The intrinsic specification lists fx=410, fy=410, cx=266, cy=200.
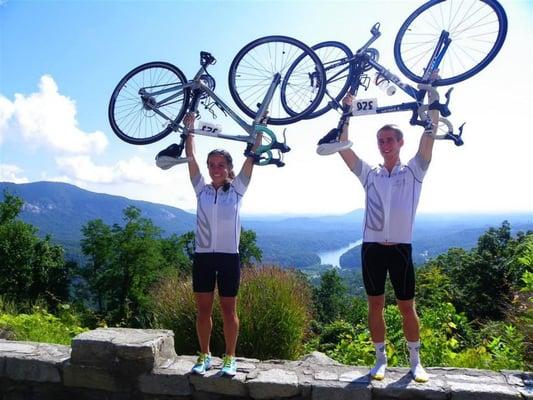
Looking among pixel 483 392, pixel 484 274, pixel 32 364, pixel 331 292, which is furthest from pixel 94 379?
pixel 331 292

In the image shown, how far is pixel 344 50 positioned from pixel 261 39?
98cm

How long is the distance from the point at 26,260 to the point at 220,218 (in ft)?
112

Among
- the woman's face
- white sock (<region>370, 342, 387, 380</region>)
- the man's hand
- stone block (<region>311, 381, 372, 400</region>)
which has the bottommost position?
stone block (<region>311, 381, 372, 400</region>)

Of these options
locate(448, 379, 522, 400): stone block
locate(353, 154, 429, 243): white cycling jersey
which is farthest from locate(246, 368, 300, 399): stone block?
locate(353, 154, 429, 243): white cycling jersey

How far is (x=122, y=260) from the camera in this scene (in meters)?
32.8

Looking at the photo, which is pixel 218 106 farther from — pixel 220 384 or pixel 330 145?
pixel 220 384

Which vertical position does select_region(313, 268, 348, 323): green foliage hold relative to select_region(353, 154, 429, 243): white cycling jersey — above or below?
below

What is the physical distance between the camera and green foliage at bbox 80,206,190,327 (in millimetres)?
32344

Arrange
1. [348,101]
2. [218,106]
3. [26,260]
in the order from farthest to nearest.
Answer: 1. [26,260]
2. [218,106]
3. [348,101]

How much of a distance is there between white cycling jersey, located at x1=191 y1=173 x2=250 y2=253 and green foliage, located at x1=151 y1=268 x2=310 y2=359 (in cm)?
218

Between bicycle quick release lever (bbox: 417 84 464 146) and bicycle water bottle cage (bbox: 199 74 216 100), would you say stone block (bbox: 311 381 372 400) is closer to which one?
bicycle quick release lever (bbox: 417 84 464 146)

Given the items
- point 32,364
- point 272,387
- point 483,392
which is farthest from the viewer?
point 32,364

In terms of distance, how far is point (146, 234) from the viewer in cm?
3397

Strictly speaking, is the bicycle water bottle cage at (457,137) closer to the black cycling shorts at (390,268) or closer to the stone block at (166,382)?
the black cycling shorts at (390,268)
